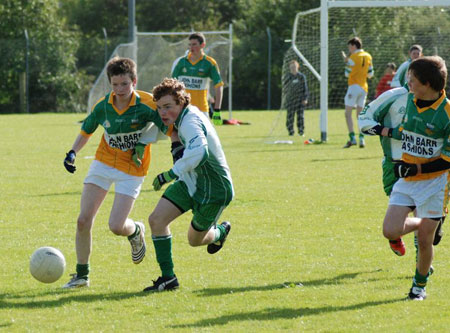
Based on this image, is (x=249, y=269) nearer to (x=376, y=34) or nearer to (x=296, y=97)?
(x=296, y=97)

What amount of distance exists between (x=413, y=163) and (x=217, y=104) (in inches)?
300

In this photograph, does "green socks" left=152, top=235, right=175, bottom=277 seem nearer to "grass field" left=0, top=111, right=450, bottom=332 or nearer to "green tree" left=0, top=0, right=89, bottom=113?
"grass field" left=0, top=111, right=450, bottom=332

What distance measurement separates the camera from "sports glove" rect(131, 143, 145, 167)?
20.7 ft

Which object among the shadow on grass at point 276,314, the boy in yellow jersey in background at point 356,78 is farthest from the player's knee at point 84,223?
the boy in yellow jersey in background at point 356,78

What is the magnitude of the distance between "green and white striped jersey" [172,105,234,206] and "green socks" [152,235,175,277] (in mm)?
372

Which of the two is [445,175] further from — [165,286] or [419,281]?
[165,286]

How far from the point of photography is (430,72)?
17.6ft

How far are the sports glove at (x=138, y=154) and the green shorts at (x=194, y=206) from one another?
0.43 m

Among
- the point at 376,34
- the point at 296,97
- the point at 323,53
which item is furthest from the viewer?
the point at 376,34

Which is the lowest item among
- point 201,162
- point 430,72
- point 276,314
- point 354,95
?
point 354,95

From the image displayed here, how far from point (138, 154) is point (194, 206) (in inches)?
25.1

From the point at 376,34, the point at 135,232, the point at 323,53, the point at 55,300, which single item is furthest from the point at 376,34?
the point at 55,300

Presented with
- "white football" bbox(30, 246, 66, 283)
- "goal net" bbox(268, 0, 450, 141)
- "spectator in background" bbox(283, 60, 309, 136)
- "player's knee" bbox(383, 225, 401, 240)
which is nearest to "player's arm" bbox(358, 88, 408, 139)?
"player's knee" bbox(383, 225, 401, 240)

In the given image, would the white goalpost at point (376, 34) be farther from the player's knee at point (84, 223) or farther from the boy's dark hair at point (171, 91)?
the boy's dark hair at point (171, 91)
